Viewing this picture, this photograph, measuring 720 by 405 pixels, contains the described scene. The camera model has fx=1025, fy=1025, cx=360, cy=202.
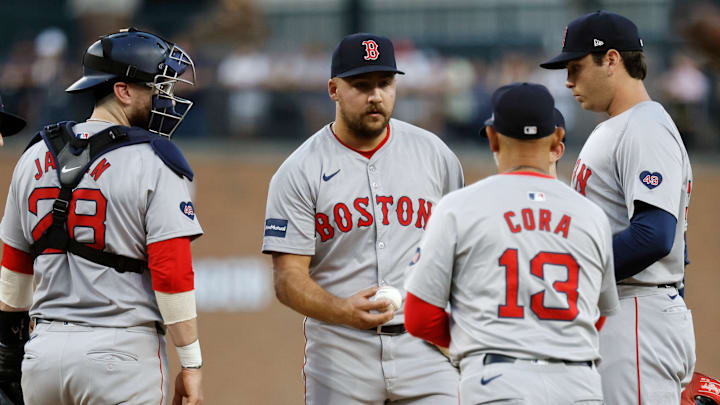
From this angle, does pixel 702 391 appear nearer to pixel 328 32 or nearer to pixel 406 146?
pixel 406 146

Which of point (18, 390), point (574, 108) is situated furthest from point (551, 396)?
point (574, 108)

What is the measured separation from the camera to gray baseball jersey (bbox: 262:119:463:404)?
4.91 m

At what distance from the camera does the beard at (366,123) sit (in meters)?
5.00

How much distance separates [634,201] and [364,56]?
145 cm

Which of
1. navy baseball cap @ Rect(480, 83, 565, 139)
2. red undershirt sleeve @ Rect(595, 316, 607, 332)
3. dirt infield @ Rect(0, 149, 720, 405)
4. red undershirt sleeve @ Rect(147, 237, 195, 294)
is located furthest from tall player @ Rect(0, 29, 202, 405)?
dirt infield @ Rect(0, 149, 720, 405)

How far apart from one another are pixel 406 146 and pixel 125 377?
5.95ft

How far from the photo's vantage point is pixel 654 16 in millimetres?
14844

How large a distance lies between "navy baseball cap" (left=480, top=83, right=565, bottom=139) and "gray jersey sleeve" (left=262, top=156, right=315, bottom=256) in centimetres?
131

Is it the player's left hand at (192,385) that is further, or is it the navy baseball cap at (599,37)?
the navy baseball cap at (599,37)

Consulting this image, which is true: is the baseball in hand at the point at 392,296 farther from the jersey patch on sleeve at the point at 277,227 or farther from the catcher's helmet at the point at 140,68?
the catcher's helmet at the point at 140,68

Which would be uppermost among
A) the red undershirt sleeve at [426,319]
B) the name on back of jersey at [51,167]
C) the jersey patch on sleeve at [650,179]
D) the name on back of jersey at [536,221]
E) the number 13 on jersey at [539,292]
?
the name on back of jersey at [51,167]

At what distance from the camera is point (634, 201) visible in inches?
182

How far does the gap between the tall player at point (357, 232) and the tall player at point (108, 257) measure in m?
0.63

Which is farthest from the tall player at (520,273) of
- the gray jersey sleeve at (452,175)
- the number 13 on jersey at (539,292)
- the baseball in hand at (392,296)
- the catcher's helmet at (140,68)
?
the catcher's helmet at (140,68)
